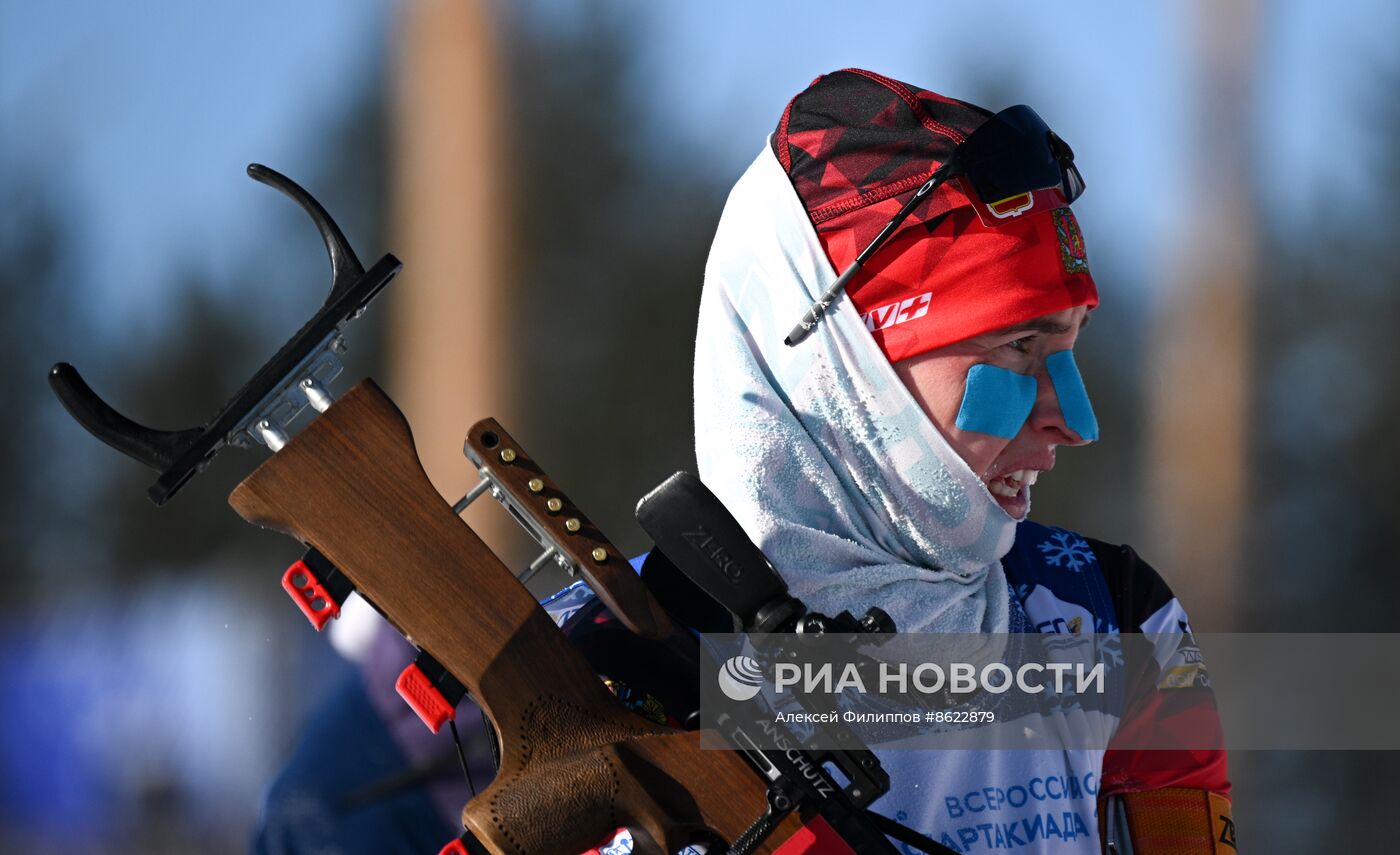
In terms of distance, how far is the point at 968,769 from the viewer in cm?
123

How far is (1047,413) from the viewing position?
1.26 meters

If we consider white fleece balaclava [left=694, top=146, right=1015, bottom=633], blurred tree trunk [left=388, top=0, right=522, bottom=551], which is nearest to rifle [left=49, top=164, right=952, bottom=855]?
white fleece balaclava [left=694, top=146, right=1015, bottom=633]

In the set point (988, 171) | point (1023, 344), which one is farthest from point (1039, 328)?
point (988, 171)

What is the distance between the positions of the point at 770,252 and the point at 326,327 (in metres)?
0.47

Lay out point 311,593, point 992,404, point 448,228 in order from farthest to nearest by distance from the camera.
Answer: point 448,228 < point 992,404 < point 311,593

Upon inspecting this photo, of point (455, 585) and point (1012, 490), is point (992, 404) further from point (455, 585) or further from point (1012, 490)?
point (455, 585)

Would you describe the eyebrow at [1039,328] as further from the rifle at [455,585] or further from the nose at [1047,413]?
the rifle at [455,585]

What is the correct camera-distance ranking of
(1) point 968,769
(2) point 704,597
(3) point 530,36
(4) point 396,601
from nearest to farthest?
(4) point 396,601, (2) point 704,597, (1) point 968,769, (3) point 530,36

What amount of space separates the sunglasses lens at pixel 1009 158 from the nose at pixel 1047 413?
0.53 feet

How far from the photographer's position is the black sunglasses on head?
4.07ft

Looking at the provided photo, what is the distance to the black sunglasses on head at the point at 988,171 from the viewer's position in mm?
1241

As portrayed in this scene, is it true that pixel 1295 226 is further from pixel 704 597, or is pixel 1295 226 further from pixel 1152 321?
pixel 704 597

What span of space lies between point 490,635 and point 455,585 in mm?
38

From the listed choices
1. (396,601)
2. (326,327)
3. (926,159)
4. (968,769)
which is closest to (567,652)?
(396,601)
